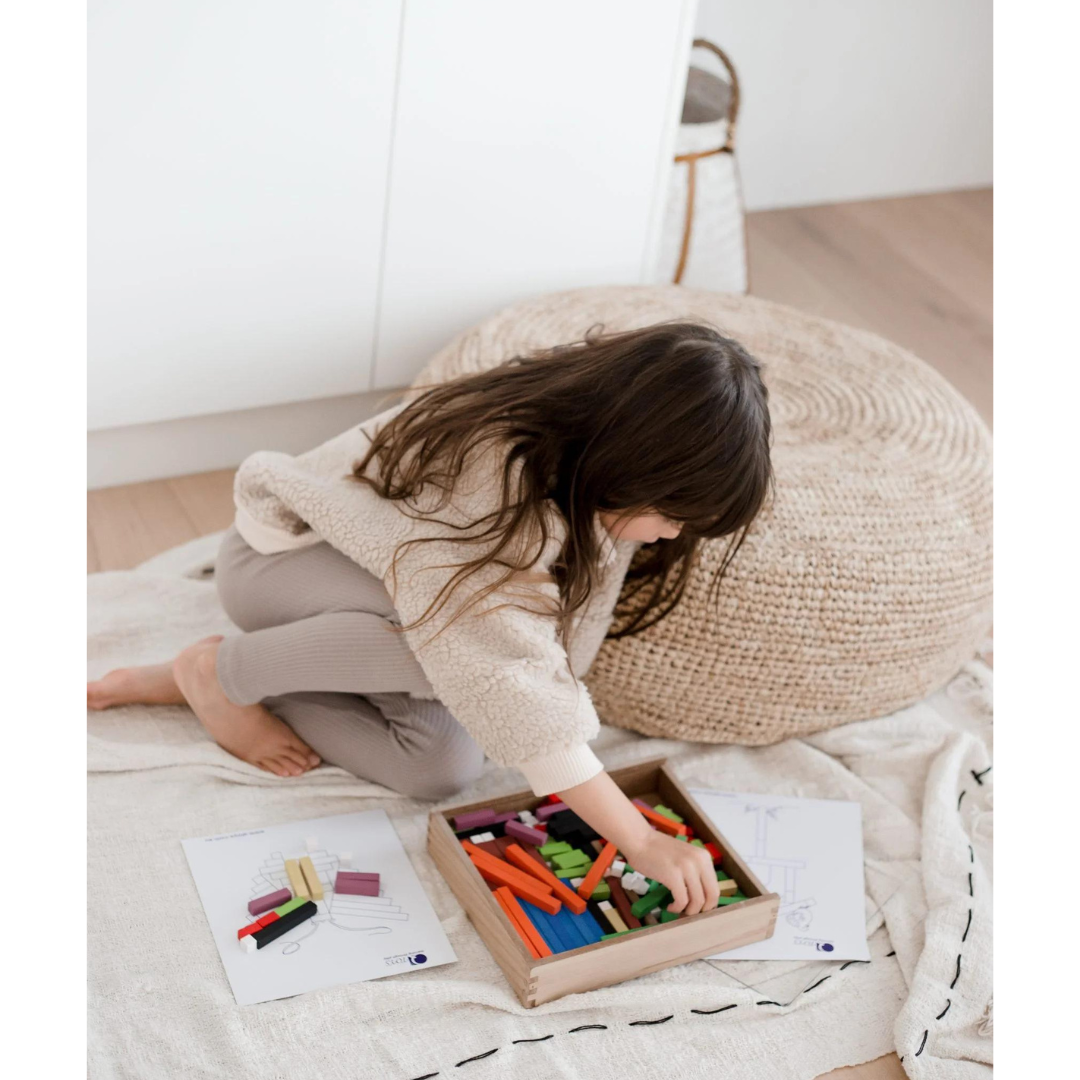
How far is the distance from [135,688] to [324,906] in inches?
13.6

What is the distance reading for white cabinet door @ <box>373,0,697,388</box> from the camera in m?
1.59

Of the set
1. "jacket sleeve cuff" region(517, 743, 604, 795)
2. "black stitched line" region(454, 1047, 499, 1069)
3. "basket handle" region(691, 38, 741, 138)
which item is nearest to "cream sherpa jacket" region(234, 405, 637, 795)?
"jacket sleeve cuff" region(517, 743, 604, 795)

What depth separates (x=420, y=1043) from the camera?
101 cm

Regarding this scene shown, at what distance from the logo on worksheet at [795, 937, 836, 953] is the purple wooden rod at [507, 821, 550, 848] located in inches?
9.8

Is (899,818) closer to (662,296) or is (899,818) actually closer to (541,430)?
(541,430)

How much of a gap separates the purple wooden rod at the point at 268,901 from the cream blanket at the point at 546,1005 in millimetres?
49

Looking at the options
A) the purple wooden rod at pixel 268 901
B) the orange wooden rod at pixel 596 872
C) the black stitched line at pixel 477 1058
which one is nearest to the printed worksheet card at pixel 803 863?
the orange wooden rod at pixel 596 872

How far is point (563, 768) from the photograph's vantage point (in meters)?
1.06

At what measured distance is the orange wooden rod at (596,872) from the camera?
111cm

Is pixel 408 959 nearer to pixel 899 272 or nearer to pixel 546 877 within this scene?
pixel 546 877

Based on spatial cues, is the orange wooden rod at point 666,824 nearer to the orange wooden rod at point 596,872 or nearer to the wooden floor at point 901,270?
the orange wooden rod at point 596,872

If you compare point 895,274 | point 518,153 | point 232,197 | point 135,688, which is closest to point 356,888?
point 135,688

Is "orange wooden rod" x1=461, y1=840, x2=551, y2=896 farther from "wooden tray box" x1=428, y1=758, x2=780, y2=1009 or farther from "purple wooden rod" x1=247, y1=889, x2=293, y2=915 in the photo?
"purple wooden rod" x1=247, y1=889, x2=293, y2=915
